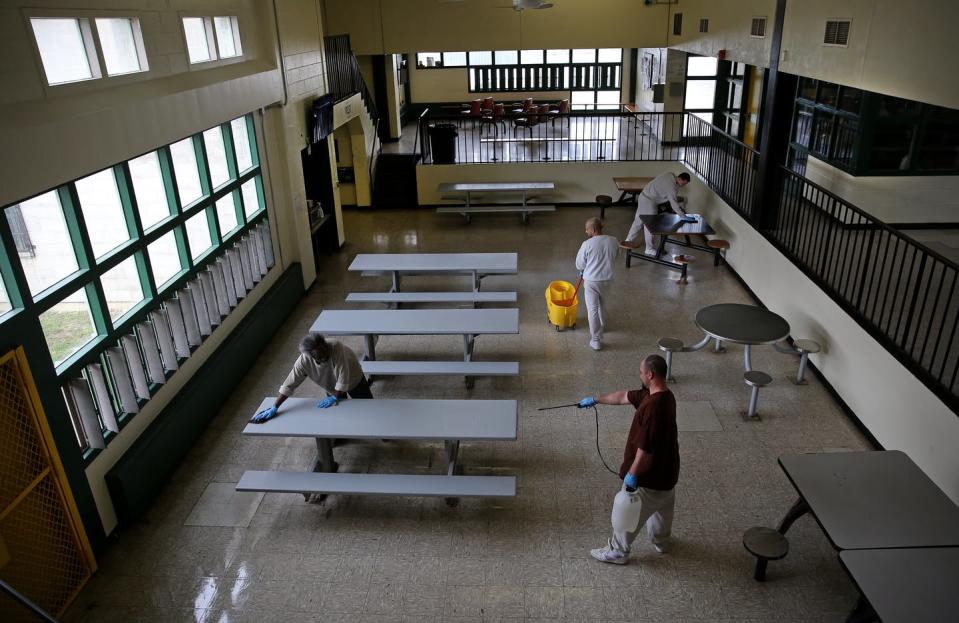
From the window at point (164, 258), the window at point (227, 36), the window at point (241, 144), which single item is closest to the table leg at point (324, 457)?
the window at point (164, 258)

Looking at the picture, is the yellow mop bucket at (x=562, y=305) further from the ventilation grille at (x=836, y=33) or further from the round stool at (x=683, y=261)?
the ventilation grille at (x=836, y=33)

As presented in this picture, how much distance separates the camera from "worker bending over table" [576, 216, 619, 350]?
7.75m

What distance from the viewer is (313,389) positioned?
7.47m

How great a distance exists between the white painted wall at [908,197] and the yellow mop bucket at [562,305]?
15.4ft

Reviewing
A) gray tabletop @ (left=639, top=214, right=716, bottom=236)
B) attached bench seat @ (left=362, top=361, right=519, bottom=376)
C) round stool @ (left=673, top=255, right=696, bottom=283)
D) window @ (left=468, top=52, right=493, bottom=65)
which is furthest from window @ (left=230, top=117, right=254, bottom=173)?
window @ (left=468, top=52, right=493, bottom=65)

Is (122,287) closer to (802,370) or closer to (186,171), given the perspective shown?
(186,171)

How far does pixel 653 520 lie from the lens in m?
4.98

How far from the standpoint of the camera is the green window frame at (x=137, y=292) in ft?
16.5

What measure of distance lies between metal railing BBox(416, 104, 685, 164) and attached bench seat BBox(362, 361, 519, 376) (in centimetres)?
735

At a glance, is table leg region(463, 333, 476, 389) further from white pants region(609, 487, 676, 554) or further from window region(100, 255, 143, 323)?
window region(100, 255, 143, 323)

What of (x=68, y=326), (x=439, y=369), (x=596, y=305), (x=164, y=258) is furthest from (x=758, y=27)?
→ (x=68, y=326)

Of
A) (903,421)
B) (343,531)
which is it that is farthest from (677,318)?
(343,531)

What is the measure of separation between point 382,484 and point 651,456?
216cm

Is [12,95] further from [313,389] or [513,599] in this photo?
[513,599]
